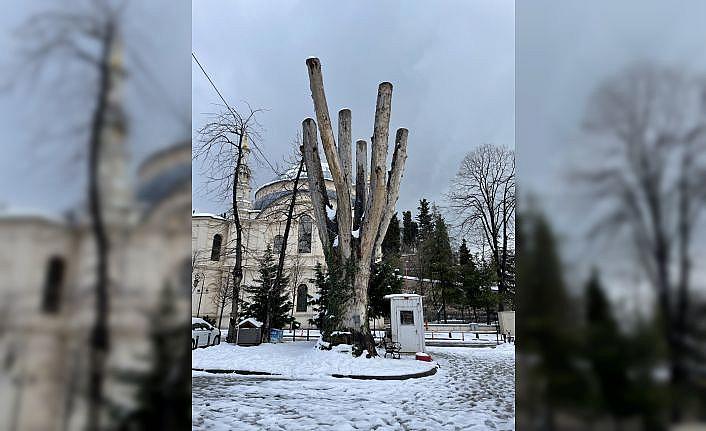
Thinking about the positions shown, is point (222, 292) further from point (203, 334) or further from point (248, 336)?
point (248, 336)

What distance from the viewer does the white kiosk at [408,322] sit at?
1470 cm

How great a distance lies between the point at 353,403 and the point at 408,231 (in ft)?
136

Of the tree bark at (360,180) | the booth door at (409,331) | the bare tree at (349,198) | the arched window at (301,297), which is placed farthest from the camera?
the arched window at (301,297)

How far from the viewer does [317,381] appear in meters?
9.43

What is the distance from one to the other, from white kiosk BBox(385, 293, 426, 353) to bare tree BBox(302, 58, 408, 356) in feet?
7.16

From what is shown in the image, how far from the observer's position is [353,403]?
6.84 m
